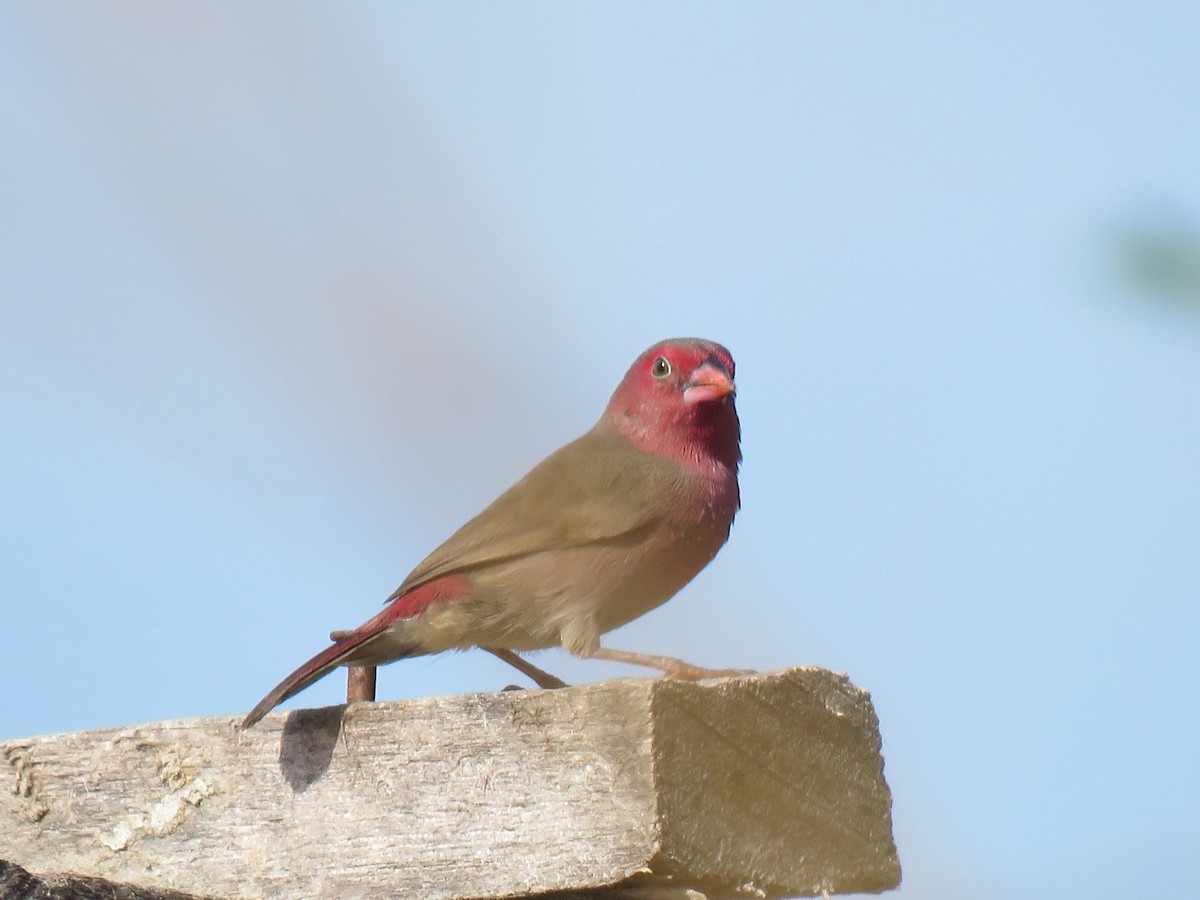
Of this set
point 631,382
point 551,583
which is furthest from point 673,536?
point 631,382

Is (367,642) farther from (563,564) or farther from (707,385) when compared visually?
(707,385)

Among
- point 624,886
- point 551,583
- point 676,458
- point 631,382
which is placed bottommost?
point 624,886

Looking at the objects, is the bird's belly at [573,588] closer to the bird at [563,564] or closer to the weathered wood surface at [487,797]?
the bird at [563,564]

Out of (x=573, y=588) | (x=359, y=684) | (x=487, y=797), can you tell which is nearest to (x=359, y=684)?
(x=359, y=684)

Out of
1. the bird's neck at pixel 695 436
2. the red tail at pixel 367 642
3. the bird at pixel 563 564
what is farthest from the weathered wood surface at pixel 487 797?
the bird's neck at pixel 695 436

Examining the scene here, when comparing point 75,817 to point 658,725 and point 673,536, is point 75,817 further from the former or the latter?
point 673,536

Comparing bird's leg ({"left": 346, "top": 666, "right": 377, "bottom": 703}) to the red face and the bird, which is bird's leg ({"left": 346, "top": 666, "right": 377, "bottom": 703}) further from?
the red face
